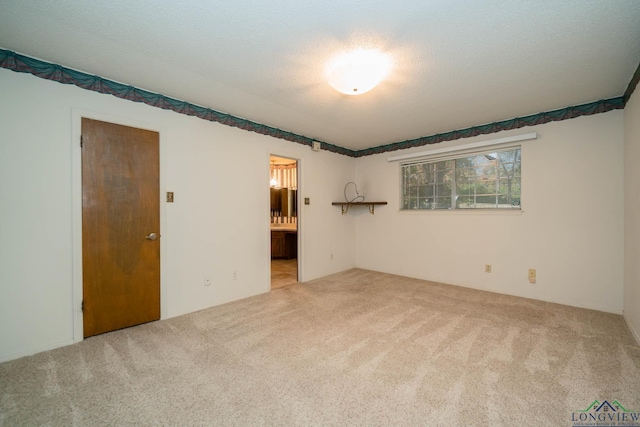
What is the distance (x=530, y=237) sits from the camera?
3.47 meters

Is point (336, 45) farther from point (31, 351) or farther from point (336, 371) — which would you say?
point (31, 351)

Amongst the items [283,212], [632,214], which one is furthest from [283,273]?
[632,214]

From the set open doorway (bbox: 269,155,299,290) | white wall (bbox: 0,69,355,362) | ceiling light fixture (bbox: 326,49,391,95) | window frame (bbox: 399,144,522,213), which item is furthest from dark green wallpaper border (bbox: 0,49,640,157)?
open doorway (bbox: 269,155,299,290)

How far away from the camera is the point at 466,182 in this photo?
161 inches

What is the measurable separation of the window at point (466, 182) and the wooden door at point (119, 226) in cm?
389

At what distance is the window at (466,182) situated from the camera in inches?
145

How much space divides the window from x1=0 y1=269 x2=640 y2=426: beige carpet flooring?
5.16 feet

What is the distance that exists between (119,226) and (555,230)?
492 cm

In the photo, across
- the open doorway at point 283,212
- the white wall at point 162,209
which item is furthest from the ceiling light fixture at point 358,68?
the open doorway at point 283,212

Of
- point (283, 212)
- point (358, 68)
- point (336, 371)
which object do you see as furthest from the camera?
point (283, 212)

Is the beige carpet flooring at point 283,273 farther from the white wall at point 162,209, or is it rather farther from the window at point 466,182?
the window at point 466,182

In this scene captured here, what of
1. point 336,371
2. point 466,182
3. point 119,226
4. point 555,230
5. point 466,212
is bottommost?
point 336,371

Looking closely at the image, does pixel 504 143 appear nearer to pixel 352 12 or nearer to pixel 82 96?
pixel 352 12

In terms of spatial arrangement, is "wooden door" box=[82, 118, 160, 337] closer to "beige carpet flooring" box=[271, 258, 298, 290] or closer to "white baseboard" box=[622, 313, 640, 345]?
"beige carpet flooring" box=[271, 258, 298, 290]
